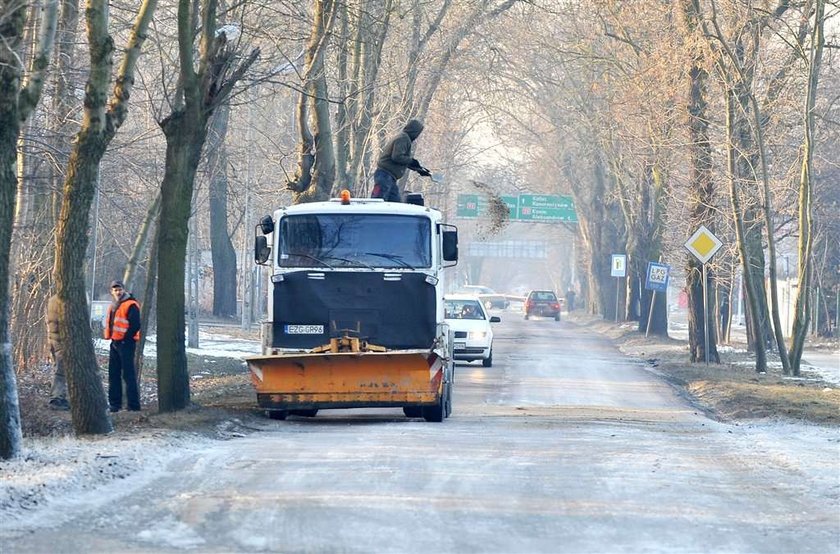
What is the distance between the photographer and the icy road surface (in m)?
8.17

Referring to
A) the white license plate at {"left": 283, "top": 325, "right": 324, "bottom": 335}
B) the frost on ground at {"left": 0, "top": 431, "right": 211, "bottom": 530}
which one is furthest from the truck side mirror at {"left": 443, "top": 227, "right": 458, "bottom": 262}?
the frost on ground at {"left": 0, "top": 431, "right": 211, "bottom": 530}

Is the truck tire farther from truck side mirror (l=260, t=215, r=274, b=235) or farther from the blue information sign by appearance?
the blue information sign

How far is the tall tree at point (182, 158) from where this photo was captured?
51.5 feet

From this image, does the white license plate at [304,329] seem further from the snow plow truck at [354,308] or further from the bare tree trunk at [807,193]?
the bare tree trunk at [807,193]

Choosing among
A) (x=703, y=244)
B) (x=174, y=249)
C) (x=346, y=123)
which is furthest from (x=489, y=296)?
(x=174, y=249)

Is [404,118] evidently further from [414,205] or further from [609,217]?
[609,217]

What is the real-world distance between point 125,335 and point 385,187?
4.08 metres

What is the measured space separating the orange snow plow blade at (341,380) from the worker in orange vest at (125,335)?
2.59 metres

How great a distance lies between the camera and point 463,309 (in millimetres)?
31562

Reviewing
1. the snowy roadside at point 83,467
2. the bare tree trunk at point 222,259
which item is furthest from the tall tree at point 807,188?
the bare tree trunk at point 222,259

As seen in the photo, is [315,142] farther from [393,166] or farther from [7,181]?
[7,181]

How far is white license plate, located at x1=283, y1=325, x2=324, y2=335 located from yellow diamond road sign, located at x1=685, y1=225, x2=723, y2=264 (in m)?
14.7

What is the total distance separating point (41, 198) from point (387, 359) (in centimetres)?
1006

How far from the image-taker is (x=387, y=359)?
50.9 ft
